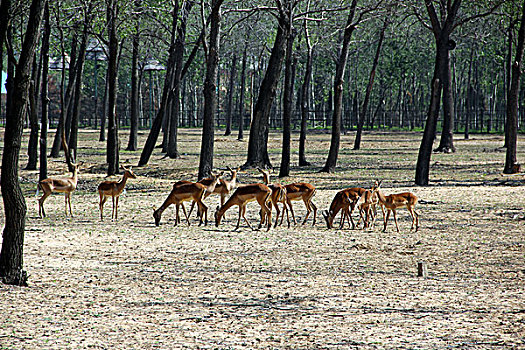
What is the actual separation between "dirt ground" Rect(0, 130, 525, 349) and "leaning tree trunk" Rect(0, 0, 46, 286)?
28cm

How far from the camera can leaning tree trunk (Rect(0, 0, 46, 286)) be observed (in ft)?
23.7

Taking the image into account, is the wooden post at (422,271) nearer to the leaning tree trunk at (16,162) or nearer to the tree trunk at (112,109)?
the leaning tree trunk at (16,162)

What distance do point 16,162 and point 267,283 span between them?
120 inches

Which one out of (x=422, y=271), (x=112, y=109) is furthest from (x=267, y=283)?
(x=112, y=109)

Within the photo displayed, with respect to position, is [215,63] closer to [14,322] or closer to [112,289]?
[112,289]

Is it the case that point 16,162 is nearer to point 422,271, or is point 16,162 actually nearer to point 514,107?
point 422,271

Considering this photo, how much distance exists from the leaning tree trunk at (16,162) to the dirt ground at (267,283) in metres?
0.28

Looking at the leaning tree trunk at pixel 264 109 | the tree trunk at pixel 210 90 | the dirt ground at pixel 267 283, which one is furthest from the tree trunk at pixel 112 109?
the dirt ground at pixel 267 283

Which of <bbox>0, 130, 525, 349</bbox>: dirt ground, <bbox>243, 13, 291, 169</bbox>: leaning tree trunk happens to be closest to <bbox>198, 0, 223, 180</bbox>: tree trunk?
<bbox>243, 13, 291, 169</bbox>: leaning tree trunk

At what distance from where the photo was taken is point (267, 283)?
25.7 feet

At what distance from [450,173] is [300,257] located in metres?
14.8

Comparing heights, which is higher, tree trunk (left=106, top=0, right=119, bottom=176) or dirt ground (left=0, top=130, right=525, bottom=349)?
tree trunk (left=106, top=0, right=119, bottom=176)

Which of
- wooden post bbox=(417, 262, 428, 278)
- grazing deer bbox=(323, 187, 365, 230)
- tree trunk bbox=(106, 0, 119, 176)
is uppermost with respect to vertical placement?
tree trunk bbox=(106, 0, 119, 176)

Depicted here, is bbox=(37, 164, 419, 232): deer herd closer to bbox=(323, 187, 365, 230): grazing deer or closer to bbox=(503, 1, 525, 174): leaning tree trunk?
bbox=(323, 187, 365, 230): grazing deer
